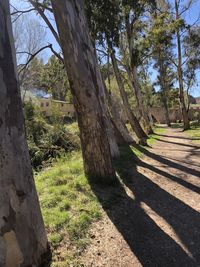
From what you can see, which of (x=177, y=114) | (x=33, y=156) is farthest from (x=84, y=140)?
(x=177, y=114)

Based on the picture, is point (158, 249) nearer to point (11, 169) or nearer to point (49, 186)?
point (11, 169)

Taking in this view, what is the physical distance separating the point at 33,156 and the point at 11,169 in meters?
8.29

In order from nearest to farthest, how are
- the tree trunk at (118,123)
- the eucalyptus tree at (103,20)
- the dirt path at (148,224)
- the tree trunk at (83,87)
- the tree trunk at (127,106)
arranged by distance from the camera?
1. the dirt path at (148,224)
2. the tree trunk at (83,87)
3. the eucalyptus tree at (103,20)
4. the tree trunk at (118,123)
5. the tree trunk at (127,106)

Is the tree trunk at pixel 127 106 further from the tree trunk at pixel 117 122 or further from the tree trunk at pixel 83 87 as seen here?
the tree trunk at pixel 83 87

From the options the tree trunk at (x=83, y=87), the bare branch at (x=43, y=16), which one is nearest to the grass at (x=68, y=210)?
the tree trunk at (x=83, y=87)

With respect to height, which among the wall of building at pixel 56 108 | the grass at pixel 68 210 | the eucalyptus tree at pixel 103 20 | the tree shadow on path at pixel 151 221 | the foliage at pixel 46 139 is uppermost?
the eucalyptus tree at pixel 103 20

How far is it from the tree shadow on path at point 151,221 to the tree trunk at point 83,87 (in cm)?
56

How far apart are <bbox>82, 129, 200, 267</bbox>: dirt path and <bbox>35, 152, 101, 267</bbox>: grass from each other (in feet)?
0.55

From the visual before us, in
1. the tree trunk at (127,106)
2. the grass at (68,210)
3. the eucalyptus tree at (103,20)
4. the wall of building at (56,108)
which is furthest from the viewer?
the tree trunk at (127,106)

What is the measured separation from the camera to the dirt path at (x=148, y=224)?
3.56 m

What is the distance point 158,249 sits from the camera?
12.2 feet

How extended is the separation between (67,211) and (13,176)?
1.94 m

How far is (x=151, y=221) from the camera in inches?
178

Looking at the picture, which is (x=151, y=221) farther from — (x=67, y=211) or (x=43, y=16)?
(x=43, y=16)
